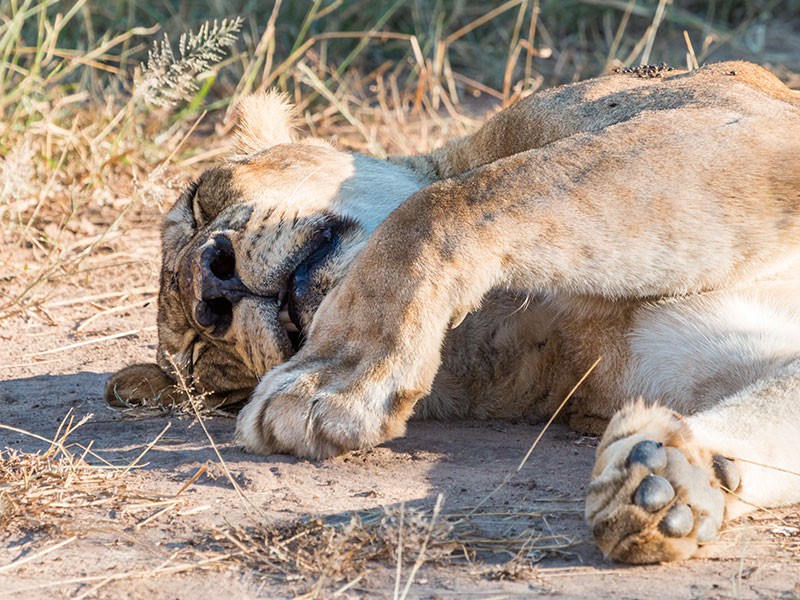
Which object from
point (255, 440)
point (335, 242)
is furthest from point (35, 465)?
point (335, 242)

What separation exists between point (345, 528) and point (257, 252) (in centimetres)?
103

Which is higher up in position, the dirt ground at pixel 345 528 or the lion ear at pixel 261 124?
the lion ear at pixel 261 124

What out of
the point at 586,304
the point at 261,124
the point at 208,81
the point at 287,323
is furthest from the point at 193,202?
the point at 208,81

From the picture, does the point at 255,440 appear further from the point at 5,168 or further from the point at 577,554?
the point at 5,168

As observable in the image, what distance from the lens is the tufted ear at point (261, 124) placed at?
11.9ft

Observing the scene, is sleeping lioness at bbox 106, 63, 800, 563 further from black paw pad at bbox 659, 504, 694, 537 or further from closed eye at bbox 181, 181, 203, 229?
closed eye at bbox 181, 181, 203, 229

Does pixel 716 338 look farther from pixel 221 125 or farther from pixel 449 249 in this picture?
pixel 221 125

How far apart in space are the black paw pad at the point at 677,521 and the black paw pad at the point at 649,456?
0.08 meters

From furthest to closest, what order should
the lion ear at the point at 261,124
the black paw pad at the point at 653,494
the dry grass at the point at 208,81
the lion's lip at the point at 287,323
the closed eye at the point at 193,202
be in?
the dry grass at the point at 208,81
the lion ear at the point at 261,124
the closed eye at the point at 193,202
the lion's lip at the point at 287,323
the black paw pad at the point at 653,494

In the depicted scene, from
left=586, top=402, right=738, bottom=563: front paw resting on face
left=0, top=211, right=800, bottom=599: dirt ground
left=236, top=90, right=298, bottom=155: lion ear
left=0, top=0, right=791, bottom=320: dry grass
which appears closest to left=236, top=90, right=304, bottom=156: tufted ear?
left=236, top=90, right=298, bottom=155: lion ear

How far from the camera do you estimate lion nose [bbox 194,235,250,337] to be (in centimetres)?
295

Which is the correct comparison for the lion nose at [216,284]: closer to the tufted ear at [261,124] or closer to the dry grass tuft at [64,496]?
the dry grass tuft at [64,496]

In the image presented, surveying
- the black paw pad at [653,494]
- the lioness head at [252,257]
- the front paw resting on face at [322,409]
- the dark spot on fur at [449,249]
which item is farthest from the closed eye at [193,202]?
the black paw pad at [653,494]

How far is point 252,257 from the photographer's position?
115 inches
